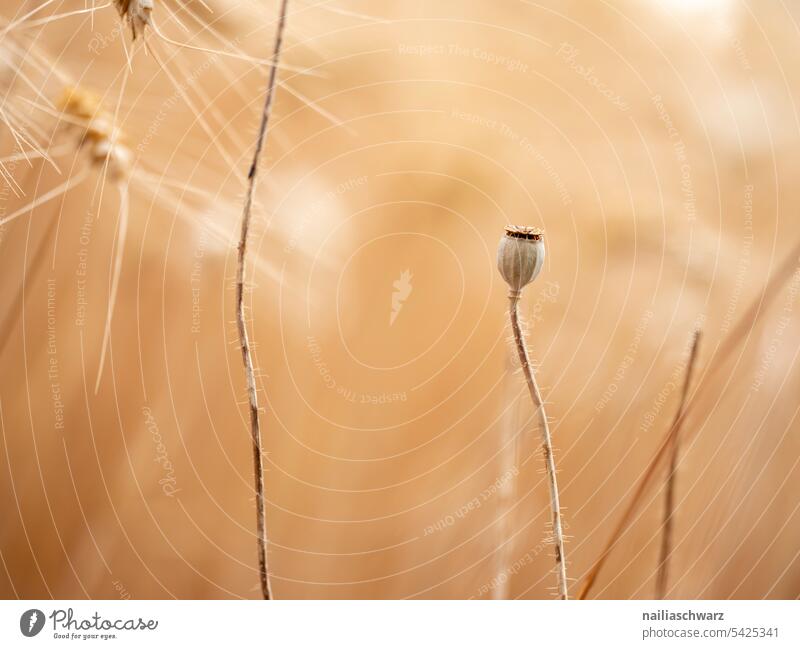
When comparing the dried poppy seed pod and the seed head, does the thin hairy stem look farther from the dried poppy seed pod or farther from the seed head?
the seed head

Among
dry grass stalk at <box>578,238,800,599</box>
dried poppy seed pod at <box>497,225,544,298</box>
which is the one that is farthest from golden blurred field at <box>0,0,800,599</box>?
dried poppy seed pod at <box>497,225,544,298</box>

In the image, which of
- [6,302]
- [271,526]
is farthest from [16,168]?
[271,526]

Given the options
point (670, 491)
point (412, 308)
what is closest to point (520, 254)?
point (412, 308)

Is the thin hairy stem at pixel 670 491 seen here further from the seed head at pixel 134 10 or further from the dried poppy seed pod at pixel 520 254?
the seed head at pixel 134 10

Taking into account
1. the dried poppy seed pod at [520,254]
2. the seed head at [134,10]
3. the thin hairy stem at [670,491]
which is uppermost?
the seed head at [134,10]

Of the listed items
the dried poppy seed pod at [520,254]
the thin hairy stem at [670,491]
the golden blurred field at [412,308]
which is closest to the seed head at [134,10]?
the golden blurred field at [412,308]

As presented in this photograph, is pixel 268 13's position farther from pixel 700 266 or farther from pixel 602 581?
pixel 602 581
